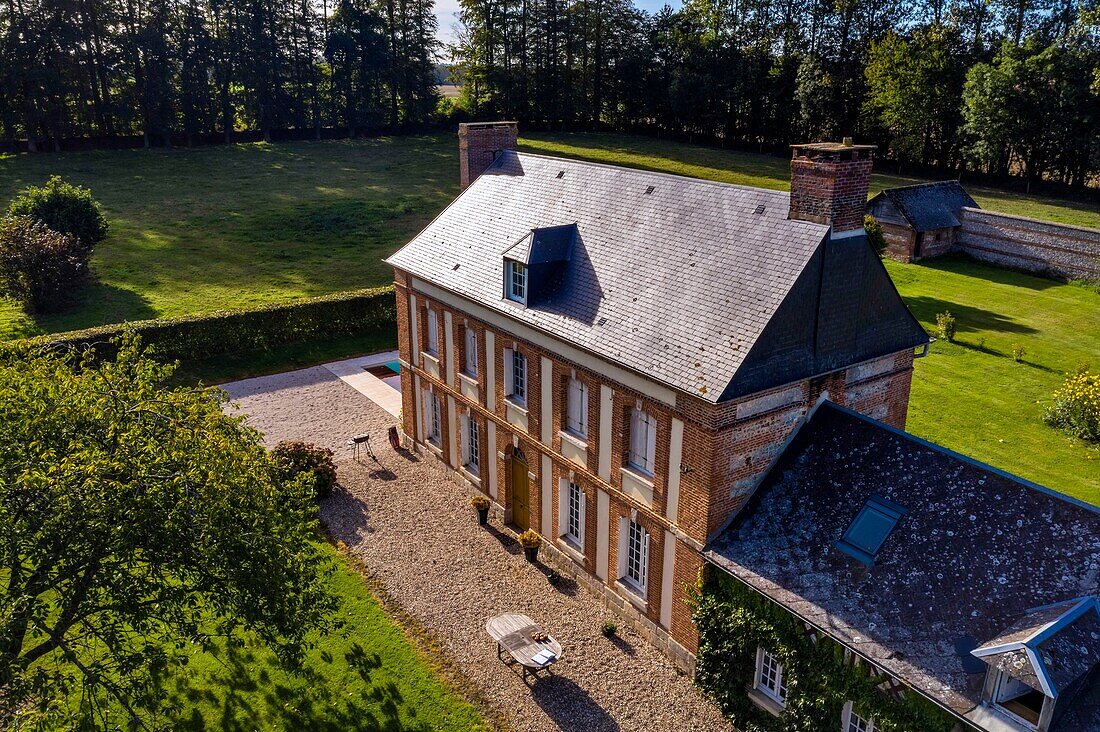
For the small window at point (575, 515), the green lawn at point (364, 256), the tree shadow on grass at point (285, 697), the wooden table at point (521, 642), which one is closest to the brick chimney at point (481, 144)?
the small window at point (575, 515)

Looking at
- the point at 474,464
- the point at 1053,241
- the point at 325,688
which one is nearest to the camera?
the point at 325,688

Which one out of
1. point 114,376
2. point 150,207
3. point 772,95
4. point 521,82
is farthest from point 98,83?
point 114,376

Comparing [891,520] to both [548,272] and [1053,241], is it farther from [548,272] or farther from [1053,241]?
[1053,241]

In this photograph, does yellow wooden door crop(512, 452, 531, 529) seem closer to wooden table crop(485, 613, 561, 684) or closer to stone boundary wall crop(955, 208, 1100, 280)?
wooden table crop(485, 613, 561, 684)

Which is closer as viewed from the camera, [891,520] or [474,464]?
[891,520]

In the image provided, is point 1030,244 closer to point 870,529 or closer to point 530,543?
point 530,543

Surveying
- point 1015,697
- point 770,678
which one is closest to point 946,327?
point 770,678
